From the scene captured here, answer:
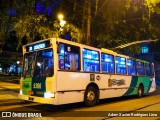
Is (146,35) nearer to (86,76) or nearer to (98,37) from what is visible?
(98,37)

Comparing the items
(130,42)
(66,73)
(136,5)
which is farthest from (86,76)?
(130,42)

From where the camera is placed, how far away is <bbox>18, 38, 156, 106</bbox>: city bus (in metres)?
11.8

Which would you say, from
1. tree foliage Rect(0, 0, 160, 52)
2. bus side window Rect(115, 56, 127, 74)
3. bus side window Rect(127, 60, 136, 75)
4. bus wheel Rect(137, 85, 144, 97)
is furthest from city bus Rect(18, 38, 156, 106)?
bus wheel Rect(137, 85, 144, 97)

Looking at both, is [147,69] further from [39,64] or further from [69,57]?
[39,64]

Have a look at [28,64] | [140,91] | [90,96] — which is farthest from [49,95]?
[140,91]

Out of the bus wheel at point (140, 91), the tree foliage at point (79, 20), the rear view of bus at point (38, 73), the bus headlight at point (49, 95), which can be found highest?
the tree foliage at point (79, 20)

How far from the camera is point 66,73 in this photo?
40.2 feet

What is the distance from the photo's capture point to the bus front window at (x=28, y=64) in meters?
12.8

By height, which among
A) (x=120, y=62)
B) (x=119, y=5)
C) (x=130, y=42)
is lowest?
(x=120, y=62)

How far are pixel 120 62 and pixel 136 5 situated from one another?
6613 mm

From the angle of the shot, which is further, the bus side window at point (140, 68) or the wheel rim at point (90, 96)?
the bus side window at point (140, 68)

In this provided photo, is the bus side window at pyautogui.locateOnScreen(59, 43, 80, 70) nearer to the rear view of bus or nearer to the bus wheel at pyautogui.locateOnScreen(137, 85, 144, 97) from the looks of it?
the rear view of bus

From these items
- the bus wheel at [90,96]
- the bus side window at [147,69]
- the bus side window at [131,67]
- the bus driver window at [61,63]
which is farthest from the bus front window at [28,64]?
the bus side window at [147,69]

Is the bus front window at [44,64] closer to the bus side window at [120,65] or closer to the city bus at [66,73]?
the city bus at [66,73]
